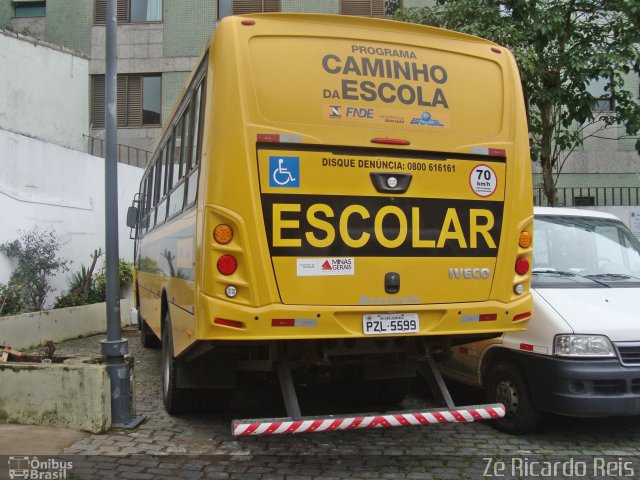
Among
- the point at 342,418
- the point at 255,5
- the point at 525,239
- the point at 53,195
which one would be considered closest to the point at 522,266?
the point at 525,239

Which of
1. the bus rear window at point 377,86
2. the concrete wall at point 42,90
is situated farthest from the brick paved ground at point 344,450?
the concrete wall at point 42,90

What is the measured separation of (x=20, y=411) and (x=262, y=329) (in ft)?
9.11

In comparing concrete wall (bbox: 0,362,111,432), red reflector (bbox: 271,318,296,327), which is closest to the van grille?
red reflector (bbox: 271,318,296,327)

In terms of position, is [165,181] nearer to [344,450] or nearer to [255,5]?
[344,450]

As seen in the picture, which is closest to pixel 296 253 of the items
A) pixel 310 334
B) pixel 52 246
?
pixel 310 334

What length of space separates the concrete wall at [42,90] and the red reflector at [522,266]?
1047 centimetres

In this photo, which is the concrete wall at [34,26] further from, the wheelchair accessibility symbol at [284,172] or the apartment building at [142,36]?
the wheelchair accessibility symbol at [284,172]

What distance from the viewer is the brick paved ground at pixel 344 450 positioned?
454 centimetres

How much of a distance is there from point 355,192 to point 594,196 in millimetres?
13809

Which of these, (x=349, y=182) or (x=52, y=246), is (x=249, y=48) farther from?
(x=52, y=246)

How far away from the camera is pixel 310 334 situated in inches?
166

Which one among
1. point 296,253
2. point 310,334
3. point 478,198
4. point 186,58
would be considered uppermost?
point 186,58

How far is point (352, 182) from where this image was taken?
4414mm

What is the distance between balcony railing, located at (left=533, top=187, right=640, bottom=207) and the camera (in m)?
15.7
